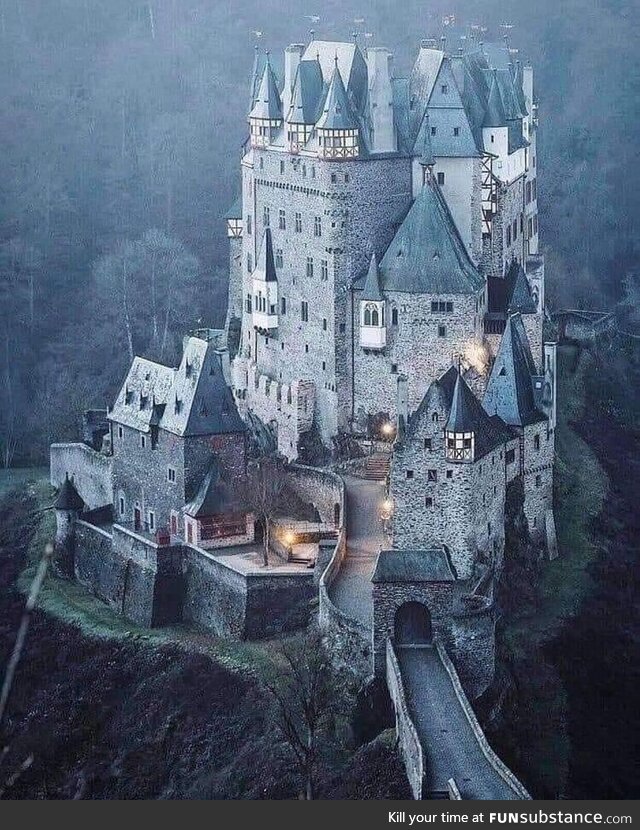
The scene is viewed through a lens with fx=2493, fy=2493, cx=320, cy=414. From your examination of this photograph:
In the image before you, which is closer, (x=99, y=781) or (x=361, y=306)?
(x=99, y=781)

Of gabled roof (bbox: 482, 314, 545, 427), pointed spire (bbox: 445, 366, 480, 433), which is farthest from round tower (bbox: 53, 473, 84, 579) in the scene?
pointed spire (bbox: 445, 366, 480, 433)

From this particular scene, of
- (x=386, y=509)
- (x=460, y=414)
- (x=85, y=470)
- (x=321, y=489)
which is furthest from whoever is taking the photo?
(x=85, y=470)

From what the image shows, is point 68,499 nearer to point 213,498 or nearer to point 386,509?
point 213,498

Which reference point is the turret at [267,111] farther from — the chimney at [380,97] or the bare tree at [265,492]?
the bare tree at [265,492]

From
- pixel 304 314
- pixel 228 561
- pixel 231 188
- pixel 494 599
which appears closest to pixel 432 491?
pixel 494 599

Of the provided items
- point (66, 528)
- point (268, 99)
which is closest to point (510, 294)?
point (268, 99)

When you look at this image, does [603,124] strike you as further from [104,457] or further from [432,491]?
[432,491]

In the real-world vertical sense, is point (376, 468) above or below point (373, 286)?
below
